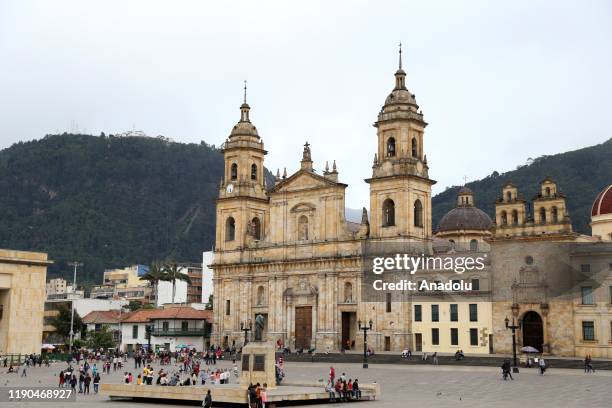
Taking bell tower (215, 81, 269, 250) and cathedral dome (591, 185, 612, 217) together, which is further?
bell tower (215, 81, 269, 250)

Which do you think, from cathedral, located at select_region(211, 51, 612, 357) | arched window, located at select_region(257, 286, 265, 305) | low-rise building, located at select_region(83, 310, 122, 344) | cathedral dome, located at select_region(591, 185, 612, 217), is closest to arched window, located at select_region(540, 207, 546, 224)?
cathedral, located at select_region(211, 51, 612, 357)

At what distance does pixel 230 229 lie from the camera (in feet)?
261

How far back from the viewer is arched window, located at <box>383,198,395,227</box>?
224 feet

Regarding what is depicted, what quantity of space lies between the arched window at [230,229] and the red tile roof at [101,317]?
80.3 ft

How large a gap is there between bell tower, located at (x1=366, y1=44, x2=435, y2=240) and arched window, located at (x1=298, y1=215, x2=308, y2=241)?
660 cm

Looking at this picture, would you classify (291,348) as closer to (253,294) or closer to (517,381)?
(253,294)

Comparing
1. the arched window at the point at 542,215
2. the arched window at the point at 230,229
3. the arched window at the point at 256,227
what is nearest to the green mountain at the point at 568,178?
the arched window at the point at 542,215

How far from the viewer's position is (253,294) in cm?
7562

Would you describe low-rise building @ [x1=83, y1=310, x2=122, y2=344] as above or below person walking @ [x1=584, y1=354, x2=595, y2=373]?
above

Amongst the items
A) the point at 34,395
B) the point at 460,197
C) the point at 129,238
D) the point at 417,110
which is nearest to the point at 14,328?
the point at 34,395

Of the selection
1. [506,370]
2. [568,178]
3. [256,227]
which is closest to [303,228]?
[256,227]

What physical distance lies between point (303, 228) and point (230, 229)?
9724 mm

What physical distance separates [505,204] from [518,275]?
34.5ft

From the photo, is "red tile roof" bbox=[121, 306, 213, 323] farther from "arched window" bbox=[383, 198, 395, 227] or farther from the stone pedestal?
the stone pedestal
